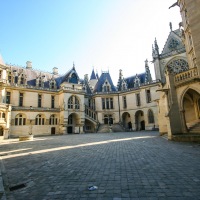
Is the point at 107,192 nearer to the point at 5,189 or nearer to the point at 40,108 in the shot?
the point at 5,189

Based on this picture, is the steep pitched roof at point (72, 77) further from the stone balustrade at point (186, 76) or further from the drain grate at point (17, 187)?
the drain grate at point (17, 187)

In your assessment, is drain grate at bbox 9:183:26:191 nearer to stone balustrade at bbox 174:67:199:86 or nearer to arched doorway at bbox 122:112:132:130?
stone balustrade at bbox 174:67:199:86

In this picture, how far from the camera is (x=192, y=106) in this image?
16500mm

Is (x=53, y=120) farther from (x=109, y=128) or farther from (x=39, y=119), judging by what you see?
(x=109, y=128)

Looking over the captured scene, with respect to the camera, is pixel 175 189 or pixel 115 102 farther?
pixel 115 102

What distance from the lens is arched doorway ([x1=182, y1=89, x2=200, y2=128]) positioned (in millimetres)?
15734

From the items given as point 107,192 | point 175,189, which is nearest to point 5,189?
point 107,192

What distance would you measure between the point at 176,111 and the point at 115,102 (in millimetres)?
29970

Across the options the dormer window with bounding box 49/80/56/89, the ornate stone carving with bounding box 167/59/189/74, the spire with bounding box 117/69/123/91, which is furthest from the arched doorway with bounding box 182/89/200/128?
the dormer window with bounding box 49/80/56/89

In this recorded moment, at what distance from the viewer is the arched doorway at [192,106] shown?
15.7m

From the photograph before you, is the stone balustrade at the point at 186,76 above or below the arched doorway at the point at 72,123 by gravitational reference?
above

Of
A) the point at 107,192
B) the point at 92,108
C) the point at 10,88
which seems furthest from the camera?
the point at 92,108

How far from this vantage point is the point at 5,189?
4.41 m

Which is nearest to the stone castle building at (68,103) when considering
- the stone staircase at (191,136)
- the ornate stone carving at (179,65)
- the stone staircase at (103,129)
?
the stone staircase at (103,129)
